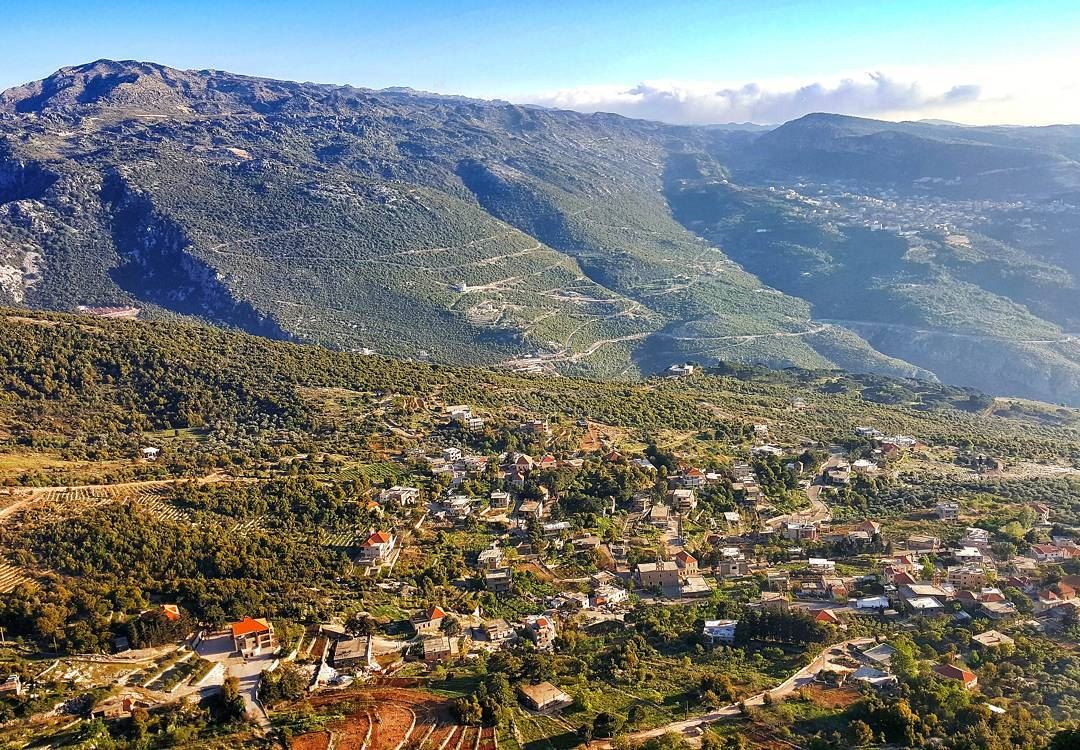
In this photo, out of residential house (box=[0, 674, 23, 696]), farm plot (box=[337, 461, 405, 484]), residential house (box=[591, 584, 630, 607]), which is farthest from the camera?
farm plot (box=[337, 461, 405, 484])

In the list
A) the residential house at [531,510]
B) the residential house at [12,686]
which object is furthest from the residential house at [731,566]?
the residential house at [12,686]

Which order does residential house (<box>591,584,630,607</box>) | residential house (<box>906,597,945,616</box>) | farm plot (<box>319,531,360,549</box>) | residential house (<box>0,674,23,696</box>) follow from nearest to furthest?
residential house (<box>0,674,23,696</box>) < residential house (<box>906,597,945,616</box>) < residential house (<box>591,584,630,607</box>) < farm plot (<box>319,531,360,549</box>)

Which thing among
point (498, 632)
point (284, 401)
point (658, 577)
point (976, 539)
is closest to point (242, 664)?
point (498, 632)

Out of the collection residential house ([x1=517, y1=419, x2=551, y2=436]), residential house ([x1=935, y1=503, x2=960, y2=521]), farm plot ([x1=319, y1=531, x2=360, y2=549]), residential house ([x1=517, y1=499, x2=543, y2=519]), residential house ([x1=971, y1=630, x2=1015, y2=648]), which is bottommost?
residential house ([x1=935, y1=503, x2=960, y2=521])

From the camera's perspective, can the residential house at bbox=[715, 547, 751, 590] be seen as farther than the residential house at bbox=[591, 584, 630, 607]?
Yes

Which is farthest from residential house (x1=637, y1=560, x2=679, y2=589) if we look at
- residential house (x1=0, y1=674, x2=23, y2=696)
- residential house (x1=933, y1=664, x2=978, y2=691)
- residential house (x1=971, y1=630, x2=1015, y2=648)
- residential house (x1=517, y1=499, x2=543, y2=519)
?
residential house (x1=0, y1=674, x2=23, y2=696)

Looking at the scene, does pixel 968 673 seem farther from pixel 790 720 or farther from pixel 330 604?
pixel 330 604

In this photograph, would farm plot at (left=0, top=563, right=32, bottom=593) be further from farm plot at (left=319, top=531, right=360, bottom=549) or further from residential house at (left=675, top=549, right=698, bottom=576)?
residential house at (left=675, top=549, right=698, bottom=576)

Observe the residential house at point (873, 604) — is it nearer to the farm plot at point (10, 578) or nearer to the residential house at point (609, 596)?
the residential house at point (609, 596)

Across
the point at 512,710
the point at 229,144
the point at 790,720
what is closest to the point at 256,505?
the point at 512,710
